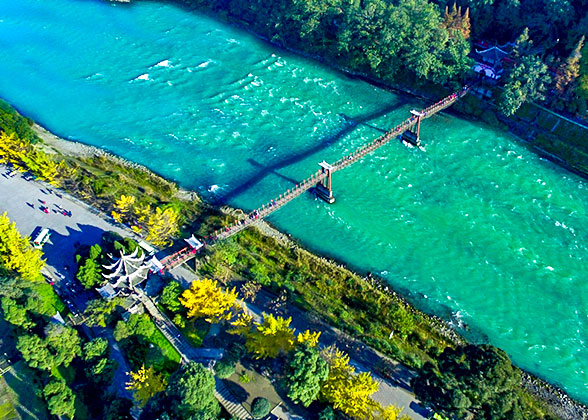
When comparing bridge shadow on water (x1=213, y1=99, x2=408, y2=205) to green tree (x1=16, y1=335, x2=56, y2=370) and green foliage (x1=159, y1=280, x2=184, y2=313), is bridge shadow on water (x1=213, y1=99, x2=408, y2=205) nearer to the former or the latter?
green foliage (x1=159, y1=280, x2=184, y2=313)

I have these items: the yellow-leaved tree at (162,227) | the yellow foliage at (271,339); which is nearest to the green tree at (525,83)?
the yellow foliage at (271,339)

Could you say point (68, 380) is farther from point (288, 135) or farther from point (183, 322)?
point (288, 135)

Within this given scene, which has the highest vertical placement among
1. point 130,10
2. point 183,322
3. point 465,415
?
point 130,10

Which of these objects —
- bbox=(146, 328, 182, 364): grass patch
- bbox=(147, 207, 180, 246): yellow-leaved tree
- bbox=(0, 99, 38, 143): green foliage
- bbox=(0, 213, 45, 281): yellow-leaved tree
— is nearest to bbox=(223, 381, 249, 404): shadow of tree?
bbox=(146, 328, 182, 364): grass patch

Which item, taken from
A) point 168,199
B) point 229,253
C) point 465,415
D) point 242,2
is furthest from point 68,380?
point 242,2

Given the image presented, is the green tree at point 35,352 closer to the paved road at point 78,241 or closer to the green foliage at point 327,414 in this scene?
the paved road at point 78,241

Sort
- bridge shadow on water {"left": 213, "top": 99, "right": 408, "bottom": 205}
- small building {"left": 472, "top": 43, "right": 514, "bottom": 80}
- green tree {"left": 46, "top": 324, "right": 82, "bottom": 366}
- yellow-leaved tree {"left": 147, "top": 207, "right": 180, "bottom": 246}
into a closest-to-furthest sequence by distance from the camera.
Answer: green tree {"left": 46, "top": 324, "right": 82, "bottom": 366} < yellow-leaved tree {"left": 147, "top": 207, "right": 180, "bottom": 246} < bridge shadow on water {"left": 213, "top": 99, "right": 408, "bottom": 205} < small building {"left": 472, "top": 43, "right": 514, "bottom": 80}

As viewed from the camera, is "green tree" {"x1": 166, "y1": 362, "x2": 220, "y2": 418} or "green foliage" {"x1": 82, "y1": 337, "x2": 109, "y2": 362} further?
"green foliage" {"x1": 82, "y1": 337, "x2": 109, "y2": 362}
